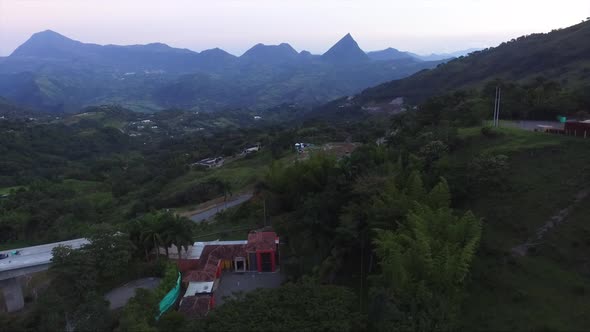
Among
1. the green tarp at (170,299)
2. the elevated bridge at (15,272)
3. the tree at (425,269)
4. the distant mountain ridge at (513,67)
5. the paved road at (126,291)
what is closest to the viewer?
the tree at (425,269)

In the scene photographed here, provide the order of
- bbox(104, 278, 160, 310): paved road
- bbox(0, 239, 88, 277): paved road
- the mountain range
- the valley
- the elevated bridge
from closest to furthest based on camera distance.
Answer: the valley < bbox(104, 278, 160, 310): paved road < the elevated bridge < bbox(0, 239, 88, 277): paved road < the mountain range

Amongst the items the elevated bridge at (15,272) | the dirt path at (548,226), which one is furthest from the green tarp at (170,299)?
the dirt path at (548,226)

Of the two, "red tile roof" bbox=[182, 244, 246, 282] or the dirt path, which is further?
"red tile roof" bbox=[182, 244, 246, 282]

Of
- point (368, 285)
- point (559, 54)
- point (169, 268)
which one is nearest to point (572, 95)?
point (368, 285)

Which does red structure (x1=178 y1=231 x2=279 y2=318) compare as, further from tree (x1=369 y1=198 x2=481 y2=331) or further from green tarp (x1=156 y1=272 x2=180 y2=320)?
→ tree (x1=369 y1=198 x2=481 y2=331)

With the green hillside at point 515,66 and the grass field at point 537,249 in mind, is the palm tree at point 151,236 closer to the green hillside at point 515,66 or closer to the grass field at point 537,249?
the grass field at point 537,249

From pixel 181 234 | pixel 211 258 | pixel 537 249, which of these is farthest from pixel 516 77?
pixel 181 234

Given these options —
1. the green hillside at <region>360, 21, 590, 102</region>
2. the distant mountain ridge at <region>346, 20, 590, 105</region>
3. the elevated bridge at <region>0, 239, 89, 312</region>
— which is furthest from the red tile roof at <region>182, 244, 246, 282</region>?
the green hillside at <region>360, 21, 590, 102</region>
